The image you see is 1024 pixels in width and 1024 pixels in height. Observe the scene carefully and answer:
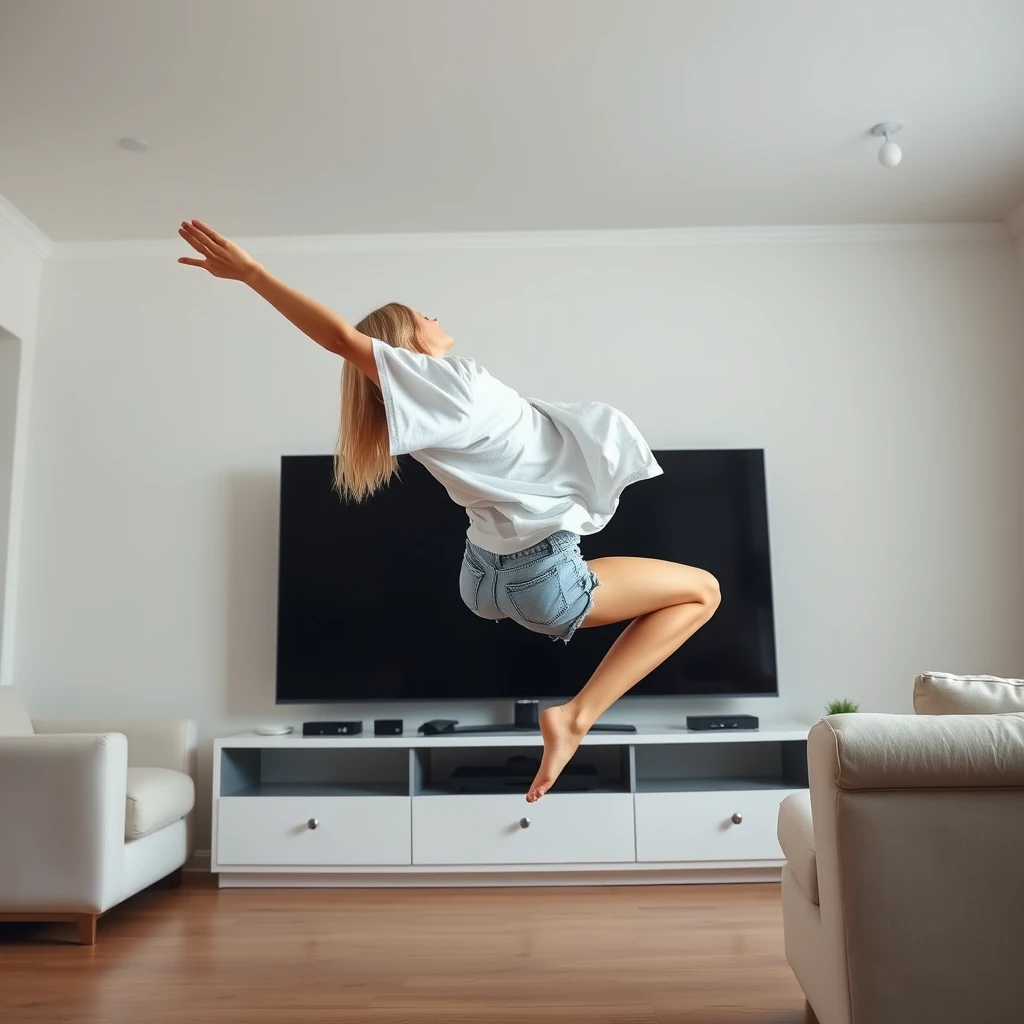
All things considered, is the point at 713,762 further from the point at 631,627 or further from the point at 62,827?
the point at 62,827

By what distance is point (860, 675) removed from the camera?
4383 millimetres

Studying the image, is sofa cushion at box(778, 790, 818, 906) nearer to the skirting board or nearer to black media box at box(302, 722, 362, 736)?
the skirting board

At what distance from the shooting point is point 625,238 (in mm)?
4664

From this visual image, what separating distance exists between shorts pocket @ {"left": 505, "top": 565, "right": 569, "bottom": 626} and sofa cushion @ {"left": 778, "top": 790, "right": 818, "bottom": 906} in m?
0.80

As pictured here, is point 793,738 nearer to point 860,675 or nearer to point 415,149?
point 860,675

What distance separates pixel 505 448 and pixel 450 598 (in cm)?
235

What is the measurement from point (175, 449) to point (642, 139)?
97.3 inches

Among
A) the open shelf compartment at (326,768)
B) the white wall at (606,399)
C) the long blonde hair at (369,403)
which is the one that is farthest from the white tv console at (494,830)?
the long blonde hair at (369,403)

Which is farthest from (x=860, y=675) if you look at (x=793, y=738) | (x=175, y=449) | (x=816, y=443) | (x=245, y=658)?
(x=175, y=449)

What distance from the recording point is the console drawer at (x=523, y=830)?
3.86m

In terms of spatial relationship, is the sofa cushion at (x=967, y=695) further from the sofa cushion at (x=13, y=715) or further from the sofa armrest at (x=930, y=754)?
the sofa cushion at (x=13, y=715)

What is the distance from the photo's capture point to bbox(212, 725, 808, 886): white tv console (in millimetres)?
3871

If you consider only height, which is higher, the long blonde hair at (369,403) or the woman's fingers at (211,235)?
the woman's fingers at (211,235)

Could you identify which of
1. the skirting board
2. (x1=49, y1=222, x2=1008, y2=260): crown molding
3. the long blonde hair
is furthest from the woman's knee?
(x1=49, y1=222, x2=1008, y2=260): crown molding
